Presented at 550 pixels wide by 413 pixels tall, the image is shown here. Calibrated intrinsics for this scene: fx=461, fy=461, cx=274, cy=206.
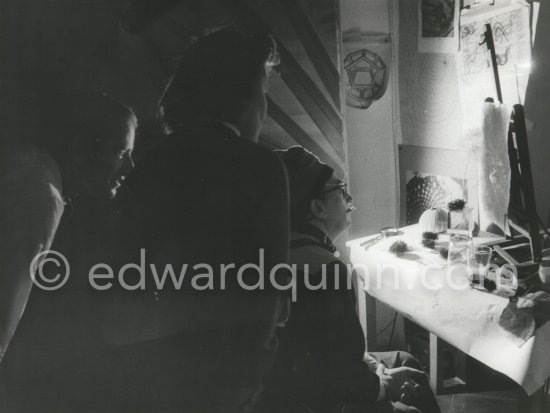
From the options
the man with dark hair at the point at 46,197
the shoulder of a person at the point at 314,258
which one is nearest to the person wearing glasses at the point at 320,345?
the shoulder of a person at the point at 314,258

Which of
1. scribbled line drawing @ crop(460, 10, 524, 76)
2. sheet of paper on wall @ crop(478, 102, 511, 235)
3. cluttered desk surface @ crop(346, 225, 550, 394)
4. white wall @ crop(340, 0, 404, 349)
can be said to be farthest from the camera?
white wall @ crop(340, 0, 404, 349)

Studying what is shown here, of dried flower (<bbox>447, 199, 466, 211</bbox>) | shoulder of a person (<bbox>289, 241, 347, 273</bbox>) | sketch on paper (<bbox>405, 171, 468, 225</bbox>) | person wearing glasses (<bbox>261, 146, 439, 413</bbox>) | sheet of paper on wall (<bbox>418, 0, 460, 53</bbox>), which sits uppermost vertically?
sheet of paper on wall (<bbox>418, 0, 460, 53</bbox>)

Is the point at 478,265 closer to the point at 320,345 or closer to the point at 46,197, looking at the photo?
the point at 320,345

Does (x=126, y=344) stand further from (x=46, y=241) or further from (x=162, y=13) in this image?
(x=162, y=13)

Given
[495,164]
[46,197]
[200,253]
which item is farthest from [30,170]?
[495,164]

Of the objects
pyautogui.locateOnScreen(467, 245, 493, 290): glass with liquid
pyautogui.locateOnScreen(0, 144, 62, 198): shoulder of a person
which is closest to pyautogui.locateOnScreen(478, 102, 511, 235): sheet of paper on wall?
pyautogui.locateOnScreen(467, 245, 493, 290): glass with liquid

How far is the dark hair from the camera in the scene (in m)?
1.29

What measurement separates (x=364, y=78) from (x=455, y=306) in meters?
1.02

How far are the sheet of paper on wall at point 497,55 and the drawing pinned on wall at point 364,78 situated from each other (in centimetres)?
32

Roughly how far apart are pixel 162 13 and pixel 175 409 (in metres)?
1.11

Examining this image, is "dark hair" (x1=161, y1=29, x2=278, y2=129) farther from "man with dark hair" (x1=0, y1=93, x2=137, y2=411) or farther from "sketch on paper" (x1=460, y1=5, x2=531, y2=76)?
"sketch on paper" (x1=460, y1=5, x2=531, y2=76)

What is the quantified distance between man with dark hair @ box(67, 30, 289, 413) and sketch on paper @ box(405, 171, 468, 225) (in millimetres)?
955

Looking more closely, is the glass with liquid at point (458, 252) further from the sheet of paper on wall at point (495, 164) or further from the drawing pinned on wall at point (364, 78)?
the drawing pinned on wall at point (364, 78)

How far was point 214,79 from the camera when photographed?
4.30 feet
